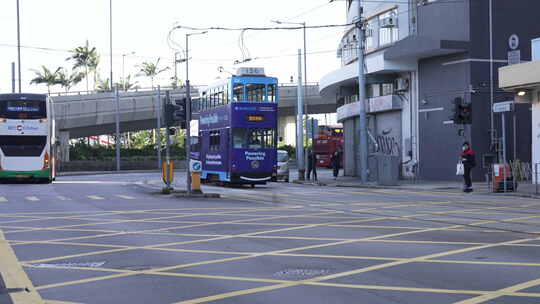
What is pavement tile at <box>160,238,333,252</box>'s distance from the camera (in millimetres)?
12273

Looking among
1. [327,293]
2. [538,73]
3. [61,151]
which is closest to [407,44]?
[538,73]

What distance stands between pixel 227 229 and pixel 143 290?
6.55 metres

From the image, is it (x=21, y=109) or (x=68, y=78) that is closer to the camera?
(x=21, y=109)

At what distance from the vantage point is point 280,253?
11680 mm

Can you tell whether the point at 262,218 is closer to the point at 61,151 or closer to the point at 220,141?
the point at 220,141

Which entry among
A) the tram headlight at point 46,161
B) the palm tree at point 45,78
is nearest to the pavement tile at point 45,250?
the tram headlight at point 46,161

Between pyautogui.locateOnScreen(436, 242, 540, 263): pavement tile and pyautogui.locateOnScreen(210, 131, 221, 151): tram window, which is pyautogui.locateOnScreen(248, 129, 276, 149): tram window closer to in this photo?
pyautogui.locateOnScreen(210, 131, 221, 151): tram window

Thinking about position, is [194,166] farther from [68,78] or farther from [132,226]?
[68,78]

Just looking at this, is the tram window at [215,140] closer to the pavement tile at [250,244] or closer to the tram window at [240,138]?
the tram window at [240,138]

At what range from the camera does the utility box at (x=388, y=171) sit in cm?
3400

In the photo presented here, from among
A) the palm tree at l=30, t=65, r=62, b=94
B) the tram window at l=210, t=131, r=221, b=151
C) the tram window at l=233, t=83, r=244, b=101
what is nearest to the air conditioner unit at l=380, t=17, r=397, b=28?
the tram window at l=233, t=83, r=244, b=101

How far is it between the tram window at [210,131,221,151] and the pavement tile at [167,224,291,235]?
18.8 meters

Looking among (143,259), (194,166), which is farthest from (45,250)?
(194,166)

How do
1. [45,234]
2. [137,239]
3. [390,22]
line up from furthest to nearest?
[390,22] < [45,234] < [137,239]
